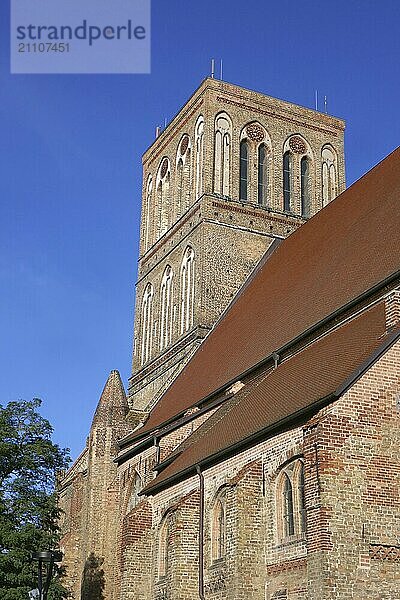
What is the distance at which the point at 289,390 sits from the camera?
1645 centimetres

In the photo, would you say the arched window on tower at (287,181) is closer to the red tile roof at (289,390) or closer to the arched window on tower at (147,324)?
the arched window on tower at (147,324)

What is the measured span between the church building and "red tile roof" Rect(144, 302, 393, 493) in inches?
2.4

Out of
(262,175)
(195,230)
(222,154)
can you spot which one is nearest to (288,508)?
(195,230)

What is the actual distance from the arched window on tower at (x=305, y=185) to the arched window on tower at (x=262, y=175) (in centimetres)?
145

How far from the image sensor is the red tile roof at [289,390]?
14992mm

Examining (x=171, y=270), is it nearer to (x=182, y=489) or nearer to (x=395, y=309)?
(x=182, y=489)

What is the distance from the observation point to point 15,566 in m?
18.4

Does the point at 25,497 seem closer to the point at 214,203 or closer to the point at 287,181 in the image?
the point at 214,203

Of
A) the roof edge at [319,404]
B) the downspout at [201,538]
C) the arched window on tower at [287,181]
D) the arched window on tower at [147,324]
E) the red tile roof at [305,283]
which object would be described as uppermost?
the arched window on tower at [287,181]

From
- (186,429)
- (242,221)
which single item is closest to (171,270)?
(242,221)

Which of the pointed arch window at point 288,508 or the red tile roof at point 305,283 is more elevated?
the red tile roof at point 305,283

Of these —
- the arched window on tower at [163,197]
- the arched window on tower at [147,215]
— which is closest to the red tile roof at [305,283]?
the arched window on tower at [163,197]

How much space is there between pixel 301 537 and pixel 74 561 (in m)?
14.6

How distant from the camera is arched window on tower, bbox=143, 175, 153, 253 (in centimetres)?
3412
